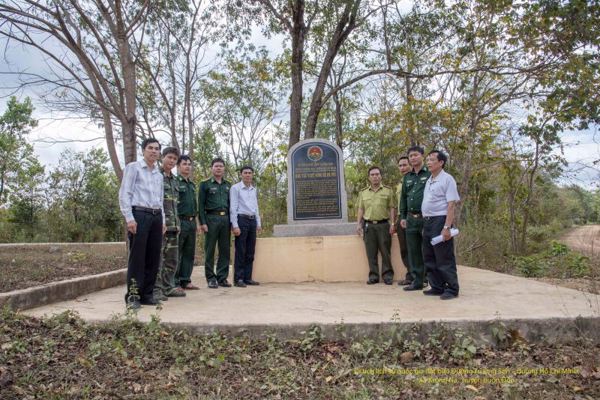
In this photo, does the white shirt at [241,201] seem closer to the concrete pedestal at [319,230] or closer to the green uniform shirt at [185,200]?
the green uniform shirt at [185,200]

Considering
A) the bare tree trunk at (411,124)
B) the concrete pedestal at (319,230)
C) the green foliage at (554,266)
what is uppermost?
the bare tree trunk at (411,124)

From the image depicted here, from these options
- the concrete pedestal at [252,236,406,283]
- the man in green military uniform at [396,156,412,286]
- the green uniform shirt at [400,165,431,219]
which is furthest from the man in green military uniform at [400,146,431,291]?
the concrete pedestal at [252,236,406,283]

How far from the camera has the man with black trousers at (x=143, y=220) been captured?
4113 mm

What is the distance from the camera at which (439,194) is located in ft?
15.1

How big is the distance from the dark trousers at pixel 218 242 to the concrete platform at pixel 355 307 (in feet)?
1.12

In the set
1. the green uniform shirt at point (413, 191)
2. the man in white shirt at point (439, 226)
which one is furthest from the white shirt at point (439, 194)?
the green uniform shirt at point (413, 191)

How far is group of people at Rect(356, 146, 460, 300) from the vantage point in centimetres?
456

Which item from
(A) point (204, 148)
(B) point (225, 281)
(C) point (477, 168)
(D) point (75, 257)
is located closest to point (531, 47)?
(C) point (477, 168)

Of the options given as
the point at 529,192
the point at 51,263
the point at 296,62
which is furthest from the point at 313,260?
the point at 529,192

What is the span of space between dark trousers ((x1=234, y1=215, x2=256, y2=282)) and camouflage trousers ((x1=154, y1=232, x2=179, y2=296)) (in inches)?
36.4

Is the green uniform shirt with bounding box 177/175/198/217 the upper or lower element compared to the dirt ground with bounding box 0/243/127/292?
upper

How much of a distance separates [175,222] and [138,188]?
82 centimetres

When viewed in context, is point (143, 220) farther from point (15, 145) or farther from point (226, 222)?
point (15, 145)

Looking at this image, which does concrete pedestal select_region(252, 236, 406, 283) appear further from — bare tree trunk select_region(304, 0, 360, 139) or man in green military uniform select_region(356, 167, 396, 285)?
bare tree trunk select_region(304, 0, 360, 139)
